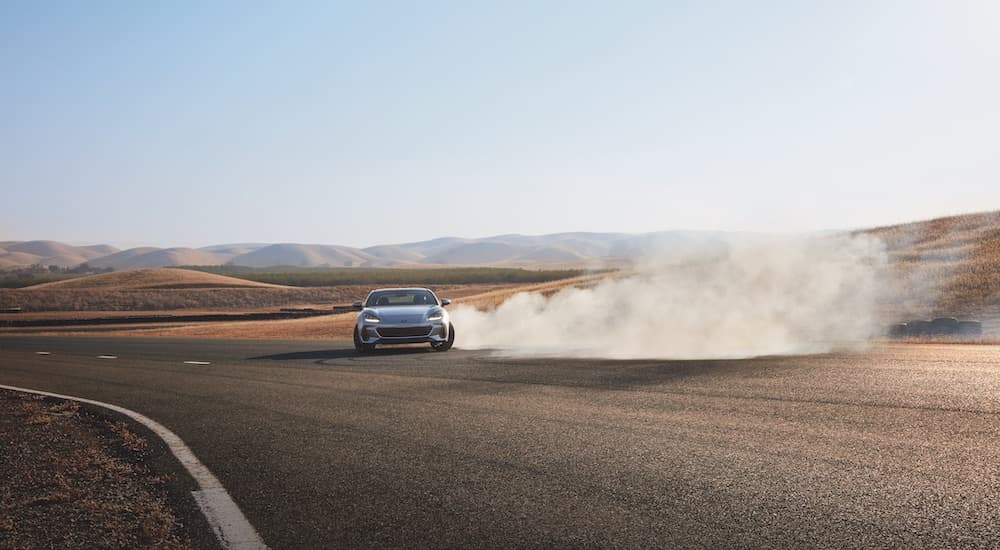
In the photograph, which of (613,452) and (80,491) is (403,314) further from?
(80,491)

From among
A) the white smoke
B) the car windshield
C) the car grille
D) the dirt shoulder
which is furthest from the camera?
the car windshield

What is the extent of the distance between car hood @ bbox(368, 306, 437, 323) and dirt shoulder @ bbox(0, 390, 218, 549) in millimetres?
9721

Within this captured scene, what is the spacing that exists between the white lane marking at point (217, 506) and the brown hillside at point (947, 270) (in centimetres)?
2740

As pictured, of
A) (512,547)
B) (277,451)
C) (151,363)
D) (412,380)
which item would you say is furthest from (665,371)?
(151,363)

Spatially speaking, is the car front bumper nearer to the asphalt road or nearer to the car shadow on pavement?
the car shadow on pavement

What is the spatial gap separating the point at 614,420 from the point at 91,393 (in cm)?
861

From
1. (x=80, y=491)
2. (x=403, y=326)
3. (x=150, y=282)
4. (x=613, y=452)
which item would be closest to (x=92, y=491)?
(x=80, y=491)

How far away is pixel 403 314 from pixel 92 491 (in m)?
13.1

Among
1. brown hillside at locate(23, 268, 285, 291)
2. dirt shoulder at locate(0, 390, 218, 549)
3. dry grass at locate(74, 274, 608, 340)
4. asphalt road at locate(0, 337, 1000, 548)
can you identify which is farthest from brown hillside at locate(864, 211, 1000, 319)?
brown hillside at locate(23, 268, 285, 291)

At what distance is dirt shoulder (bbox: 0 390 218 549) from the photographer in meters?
4.97

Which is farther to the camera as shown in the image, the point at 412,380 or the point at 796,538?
the point at 412,380

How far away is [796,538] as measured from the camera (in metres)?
4.54

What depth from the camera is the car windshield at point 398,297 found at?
2031cm

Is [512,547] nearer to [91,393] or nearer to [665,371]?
[665,371]
